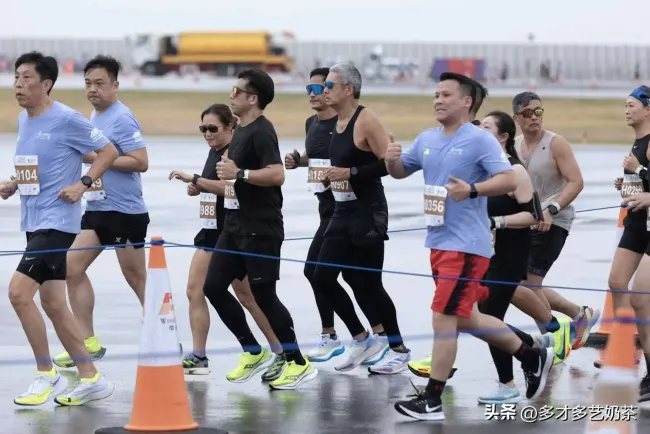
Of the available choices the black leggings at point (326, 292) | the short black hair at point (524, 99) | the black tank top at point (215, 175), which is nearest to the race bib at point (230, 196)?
the black tank top at point (215, 175)

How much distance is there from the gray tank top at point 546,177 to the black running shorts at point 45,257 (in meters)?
3.13

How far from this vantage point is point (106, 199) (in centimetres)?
926

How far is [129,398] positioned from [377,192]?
2.06 meters

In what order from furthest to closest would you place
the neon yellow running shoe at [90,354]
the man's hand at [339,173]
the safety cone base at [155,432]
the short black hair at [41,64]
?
1. the neon yellow running shoe at [90,354]
2. the man's hand at [339,173]
3. the short black hair at [41,64]
4. the safety cone base at [155,432]

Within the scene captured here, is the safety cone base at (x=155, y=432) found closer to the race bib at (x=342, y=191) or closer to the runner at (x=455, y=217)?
the runner at (x=455, y=217)

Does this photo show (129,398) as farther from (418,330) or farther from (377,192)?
(418,330)

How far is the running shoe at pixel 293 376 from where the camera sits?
27.7 ft

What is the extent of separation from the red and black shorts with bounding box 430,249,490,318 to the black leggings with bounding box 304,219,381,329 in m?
1.48

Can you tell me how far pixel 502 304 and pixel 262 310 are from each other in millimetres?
1444

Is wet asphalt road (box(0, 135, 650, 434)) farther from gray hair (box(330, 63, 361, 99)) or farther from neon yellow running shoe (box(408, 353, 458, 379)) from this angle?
gray hair (box(330, 63, 361, 99))

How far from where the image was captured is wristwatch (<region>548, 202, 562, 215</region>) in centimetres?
932

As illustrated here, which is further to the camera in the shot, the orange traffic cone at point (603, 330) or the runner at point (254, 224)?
the orange traffic cone at point (603, 330)

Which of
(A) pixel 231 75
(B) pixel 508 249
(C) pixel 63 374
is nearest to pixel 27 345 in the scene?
(C) pixel 63 374

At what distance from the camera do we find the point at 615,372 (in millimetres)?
6062
